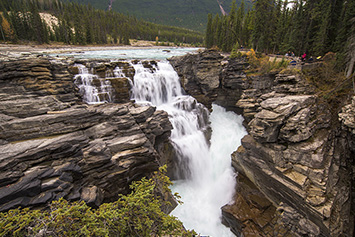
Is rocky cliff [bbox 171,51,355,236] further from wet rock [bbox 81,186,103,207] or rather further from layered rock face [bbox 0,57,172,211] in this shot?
wet rock [bbox 81,186,103,207]

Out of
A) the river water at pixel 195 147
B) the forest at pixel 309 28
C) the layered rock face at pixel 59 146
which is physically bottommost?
the river water at pixel 195 147

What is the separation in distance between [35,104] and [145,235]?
11.9m

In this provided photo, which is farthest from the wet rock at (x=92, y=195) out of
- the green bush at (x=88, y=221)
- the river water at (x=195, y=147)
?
the river water at (x=195, y=147)

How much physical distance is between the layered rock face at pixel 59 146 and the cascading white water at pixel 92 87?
2.91 meters

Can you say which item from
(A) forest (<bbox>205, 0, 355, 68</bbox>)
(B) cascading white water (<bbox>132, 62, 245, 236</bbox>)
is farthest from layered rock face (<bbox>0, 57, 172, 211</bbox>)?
(A) forest (<bbox>205, 0, 355, 68</bbox>)

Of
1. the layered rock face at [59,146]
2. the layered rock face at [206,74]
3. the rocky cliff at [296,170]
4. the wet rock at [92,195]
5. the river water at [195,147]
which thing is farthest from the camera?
the layered rock face at [206,74]

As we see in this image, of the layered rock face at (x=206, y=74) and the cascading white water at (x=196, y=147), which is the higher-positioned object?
the layered rock face at (x=206, y=74)

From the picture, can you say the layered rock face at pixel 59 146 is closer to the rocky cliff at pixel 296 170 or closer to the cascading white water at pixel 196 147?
the cascading white water at pixel 196 147

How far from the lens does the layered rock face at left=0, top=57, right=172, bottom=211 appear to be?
731 cm

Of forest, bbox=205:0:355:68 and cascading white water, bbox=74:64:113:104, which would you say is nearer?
cascading white water, bbox=74:64:113:104

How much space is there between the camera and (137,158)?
11.2 m

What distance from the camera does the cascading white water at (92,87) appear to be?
17.9m

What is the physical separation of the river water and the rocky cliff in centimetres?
187

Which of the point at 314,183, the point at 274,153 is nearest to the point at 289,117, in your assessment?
the point at 274,153
